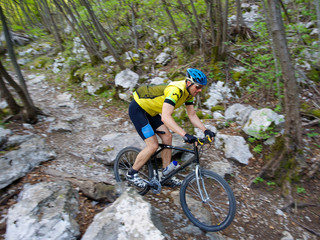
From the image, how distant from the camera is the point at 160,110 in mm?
3512

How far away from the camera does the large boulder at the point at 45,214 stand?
2514 millimetres

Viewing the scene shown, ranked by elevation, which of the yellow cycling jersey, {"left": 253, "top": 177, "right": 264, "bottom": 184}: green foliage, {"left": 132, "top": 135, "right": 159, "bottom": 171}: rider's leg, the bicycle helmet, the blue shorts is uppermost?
the bicycle helmet

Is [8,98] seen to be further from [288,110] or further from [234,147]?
[288,110]

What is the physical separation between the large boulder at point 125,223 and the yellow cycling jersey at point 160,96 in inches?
61.8

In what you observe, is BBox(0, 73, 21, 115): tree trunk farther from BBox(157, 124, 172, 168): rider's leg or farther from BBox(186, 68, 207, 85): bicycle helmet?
BBox(186, 68, 207, 85): bicycle helmet

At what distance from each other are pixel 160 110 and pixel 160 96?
0.87ft

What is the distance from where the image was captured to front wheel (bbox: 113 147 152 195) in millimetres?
4006

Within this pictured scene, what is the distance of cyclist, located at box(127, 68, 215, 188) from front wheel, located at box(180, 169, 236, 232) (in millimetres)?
593

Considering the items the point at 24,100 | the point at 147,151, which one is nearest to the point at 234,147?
the point at 147,151

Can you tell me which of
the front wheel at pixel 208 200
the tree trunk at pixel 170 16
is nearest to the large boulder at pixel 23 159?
the front wheel at pixel 208 200

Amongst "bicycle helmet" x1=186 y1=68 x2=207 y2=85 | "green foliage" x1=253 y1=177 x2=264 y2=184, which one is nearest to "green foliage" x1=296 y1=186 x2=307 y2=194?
"green foliage" x1=253 y1=177 x2=264 y2=184

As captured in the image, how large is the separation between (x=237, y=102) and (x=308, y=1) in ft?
15.8

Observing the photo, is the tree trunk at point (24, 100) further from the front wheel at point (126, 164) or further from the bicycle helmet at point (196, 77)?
the bicycle helmet at point (196, 77)

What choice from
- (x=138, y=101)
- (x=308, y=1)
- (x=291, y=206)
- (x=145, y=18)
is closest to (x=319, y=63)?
(x=308, y=1)
